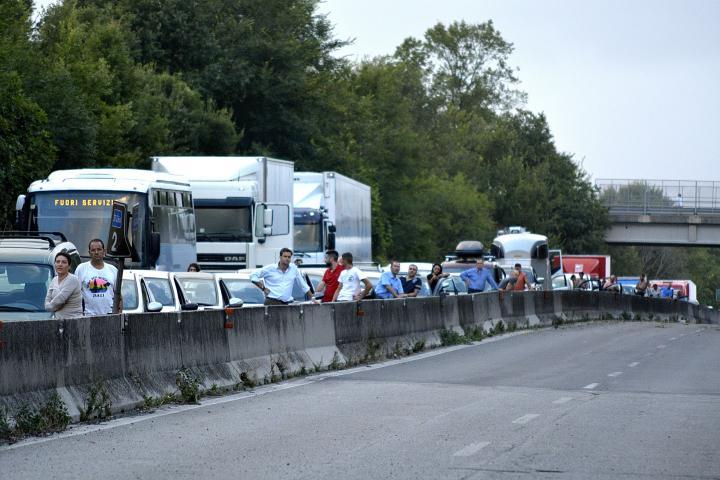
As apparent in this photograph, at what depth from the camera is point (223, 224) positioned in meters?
33.1

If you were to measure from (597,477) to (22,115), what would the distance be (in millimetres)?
28624

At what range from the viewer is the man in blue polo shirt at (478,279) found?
35.6m

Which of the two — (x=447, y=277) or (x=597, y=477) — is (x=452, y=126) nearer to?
(x=447, y=277)

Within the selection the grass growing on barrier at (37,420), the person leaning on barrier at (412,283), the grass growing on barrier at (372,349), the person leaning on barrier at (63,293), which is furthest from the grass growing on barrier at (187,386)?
the person leaning on barrier at (412,283)

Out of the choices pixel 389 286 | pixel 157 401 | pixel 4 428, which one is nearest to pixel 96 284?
pixel 157 401

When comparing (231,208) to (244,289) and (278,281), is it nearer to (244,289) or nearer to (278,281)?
(244,289)

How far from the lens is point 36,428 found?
39.6 ft

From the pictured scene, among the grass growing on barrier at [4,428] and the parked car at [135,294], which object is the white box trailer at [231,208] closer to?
the parked car at [135,294]

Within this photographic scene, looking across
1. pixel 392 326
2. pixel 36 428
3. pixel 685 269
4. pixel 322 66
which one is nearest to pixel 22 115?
pixel 392 326

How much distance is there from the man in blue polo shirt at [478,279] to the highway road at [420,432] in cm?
1501

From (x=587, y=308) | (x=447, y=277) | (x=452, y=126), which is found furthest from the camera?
(x=452, y=126)

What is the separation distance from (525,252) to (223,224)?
3147cm

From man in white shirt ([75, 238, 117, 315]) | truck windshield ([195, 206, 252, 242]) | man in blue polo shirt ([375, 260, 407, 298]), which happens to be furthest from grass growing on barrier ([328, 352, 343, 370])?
truck windshield ([195, 206, 252, 242])

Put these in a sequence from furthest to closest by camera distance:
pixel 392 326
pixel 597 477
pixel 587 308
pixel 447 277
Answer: pixel 587 308
pixel 447 277
pixel 392 326
pixel 597 477
